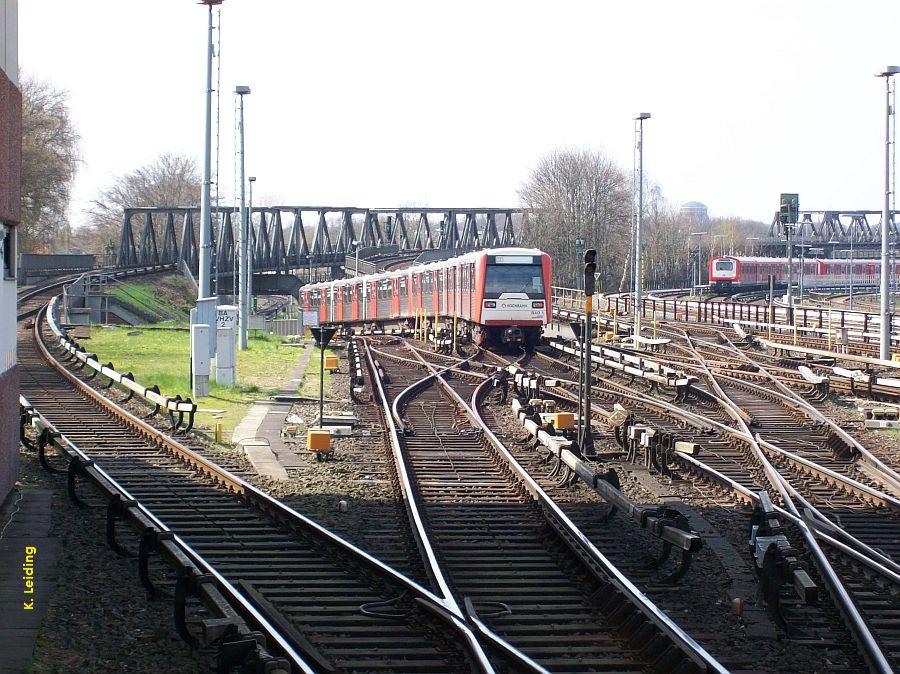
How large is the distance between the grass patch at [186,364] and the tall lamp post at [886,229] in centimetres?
1303

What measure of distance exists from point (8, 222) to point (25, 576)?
14.2ft

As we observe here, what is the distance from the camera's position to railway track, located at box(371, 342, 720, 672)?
685 cm

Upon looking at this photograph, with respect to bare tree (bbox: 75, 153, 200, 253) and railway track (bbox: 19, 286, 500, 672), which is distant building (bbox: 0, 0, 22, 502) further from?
bare tree (bbox: 75, 153, 200, 253)

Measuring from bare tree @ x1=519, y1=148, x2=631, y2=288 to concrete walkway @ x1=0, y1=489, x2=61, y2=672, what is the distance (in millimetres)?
Result: 56817

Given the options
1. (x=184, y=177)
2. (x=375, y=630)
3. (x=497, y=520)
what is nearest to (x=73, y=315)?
(x=497, y=520)

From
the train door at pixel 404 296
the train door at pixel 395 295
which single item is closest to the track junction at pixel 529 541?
the train door at pixel 404 296

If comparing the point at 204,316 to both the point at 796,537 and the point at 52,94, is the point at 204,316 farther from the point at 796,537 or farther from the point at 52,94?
the point at 52,94

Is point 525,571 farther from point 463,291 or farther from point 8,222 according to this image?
point 463,291

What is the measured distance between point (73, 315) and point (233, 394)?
60.8 ft

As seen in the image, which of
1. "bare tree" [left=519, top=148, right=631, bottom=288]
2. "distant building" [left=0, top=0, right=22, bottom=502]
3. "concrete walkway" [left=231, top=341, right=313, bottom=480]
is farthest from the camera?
"bare tree" [left=519, top=148, right=631, bottom=288]

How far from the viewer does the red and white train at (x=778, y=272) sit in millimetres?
76062

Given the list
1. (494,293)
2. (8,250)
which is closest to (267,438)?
(8,250)

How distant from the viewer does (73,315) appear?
37.1 meters

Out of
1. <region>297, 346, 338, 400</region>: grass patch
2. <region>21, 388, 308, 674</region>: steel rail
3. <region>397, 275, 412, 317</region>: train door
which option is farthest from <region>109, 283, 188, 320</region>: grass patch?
<region>21, 388, 308, 674</region>: steel rail
